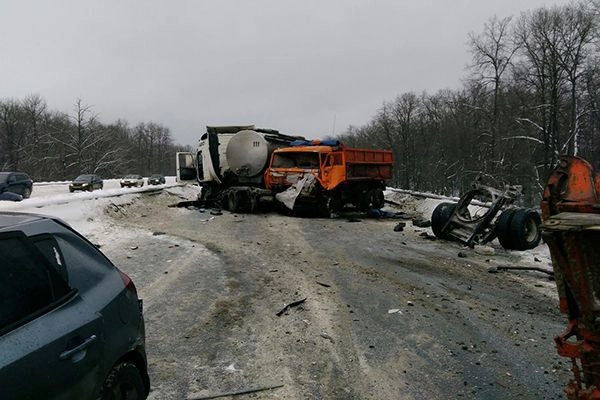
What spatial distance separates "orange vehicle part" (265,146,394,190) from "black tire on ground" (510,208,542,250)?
246 inches

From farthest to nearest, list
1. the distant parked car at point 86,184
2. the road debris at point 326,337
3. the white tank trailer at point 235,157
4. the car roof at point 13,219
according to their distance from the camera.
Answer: the distant parked car at point 86,184, the white tank trailer at point 235,157, the road debris at point 326,337, the car roof at point 13,219

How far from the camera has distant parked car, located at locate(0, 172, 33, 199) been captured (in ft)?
74.1

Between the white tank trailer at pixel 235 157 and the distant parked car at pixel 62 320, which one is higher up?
the white tank trailer at pixel 235 157

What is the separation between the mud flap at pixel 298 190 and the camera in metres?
15.3

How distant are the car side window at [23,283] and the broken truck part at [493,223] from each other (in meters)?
9.07

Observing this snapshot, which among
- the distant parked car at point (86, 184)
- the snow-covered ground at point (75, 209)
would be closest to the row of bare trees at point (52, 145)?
the distant parked car at point (86, 184)

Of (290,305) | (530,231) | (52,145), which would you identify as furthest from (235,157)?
(52,145)

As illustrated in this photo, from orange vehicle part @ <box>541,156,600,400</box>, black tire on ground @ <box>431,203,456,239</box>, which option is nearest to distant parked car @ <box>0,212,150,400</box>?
orange vehicle part @ <box>541,156,600,400</box>

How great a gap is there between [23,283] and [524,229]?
9.43 m

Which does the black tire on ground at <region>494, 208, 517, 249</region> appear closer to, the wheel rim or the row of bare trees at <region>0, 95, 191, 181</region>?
the wheel rim

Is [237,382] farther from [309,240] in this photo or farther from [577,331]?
[309,240]

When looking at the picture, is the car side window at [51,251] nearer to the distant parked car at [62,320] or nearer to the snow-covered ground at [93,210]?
the distant parked car at [62,320]

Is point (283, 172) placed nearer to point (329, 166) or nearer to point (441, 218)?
point (329, 166)

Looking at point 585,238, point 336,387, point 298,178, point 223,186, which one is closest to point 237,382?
point 336,387
